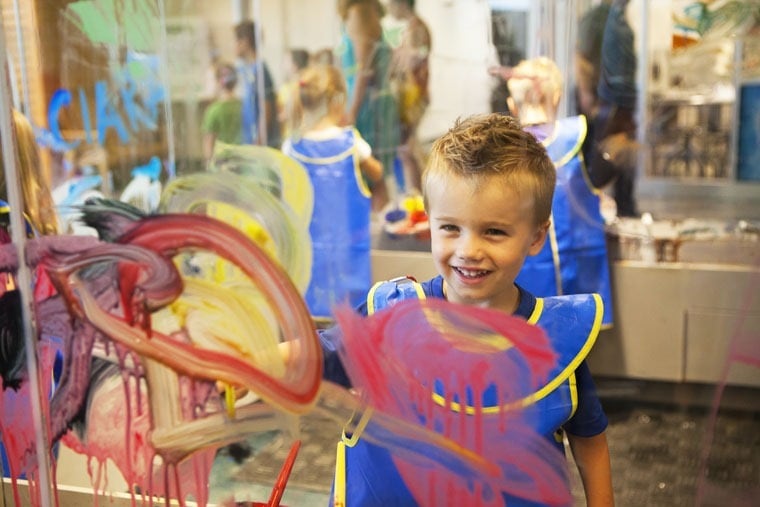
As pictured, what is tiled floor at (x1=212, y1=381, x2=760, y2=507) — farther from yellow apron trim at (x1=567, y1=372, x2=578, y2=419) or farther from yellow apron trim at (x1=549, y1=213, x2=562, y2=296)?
yellow apron trim at (x1=549, y1=213, x2=562, y2=296)

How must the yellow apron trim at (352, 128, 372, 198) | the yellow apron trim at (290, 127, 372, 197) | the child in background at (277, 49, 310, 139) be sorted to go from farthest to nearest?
the child in background at (277, 49, 310, 139), the yellow apron trim at (352, 128, 372, 198), the yellow apron trim at (290, 127, 372, 197)

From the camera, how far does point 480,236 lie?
624 millimetres

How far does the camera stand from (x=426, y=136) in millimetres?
1824

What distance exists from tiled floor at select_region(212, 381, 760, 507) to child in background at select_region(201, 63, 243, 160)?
0.38m

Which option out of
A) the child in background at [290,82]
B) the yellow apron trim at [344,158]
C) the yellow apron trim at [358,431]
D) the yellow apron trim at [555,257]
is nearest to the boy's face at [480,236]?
the yellow apron trim at [358,431]

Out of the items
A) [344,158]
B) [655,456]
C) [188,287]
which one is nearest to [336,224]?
[344,158]

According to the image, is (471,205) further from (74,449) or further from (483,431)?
(74,449)

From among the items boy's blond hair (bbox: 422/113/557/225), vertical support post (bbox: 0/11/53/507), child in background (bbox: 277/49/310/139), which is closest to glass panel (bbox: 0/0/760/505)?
vertical support post (bbox: 0/11/53/507)

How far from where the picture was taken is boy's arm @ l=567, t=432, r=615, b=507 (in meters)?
0.69

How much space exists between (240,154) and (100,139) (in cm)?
23

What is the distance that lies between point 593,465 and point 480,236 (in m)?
0.24

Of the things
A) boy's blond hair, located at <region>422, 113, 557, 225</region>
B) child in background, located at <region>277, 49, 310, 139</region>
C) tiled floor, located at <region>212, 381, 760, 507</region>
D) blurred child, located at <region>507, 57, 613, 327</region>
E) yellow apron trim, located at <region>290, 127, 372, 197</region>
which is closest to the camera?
boy's blond hair, located at <region>422, 113, 557, 225</region>

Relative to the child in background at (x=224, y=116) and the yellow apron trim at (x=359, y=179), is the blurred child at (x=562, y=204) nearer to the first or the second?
the yellow apron trim at (x=359, y=179)

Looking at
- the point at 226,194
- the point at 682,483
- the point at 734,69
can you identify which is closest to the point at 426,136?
the point at 734,69
